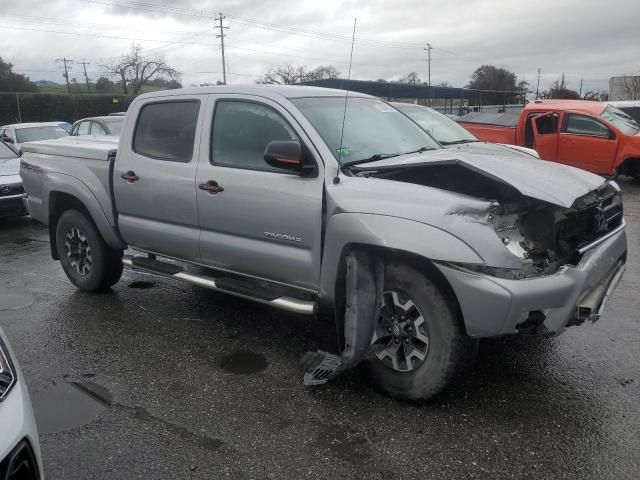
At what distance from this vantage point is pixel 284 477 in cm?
277

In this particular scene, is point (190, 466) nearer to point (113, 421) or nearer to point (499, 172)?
point (113, 421)

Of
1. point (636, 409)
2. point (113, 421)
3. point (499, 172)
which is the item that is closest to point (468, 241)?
point (499, 172)

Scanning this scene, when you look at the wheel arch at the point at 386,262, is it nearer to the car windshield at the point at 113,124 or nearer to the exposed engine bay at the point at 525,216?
the exposed engine bay at the point at 525,216

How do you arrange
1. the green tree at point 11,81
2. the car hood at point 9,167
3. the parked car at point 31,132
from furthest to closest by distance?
the green tree at point 11,81, the parked car at point 31,132, the car hood at point 9,167

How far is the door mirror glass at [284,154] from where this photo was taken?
3492 mm

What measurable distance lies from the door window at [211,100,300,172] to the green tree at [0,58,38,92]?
51.0 meters

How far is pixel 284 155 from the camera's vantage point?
3.49 metres

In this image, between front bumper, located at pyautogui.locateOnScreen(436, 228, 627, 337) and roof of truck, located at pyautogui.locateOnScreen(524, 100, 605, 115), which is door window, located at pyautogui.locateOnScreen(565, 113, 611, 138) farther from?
front bumper, located at pyautogui.locateOnScreen(436, 228, 627, 337)

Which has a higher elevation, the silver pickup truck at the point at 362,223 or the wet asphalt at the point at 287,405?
the silver pickup truck at the point at 362,223

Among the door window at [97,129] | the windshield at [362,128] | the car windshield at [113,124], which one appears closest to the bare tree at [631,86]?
the car windshield at [113,124]

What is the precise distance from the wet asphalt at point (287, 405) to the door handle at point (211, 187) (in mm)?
1213

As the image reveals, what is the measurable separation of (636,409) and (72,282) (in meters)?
5.04

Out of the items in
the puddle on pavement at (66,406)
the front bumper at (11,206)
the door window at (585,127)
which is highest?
the door window at (585,127)

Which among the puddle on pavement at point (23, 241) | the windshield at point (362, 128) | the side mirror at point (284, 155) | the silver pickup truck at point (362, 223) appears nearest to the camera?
the silver pickup truck at point (362, 223)
